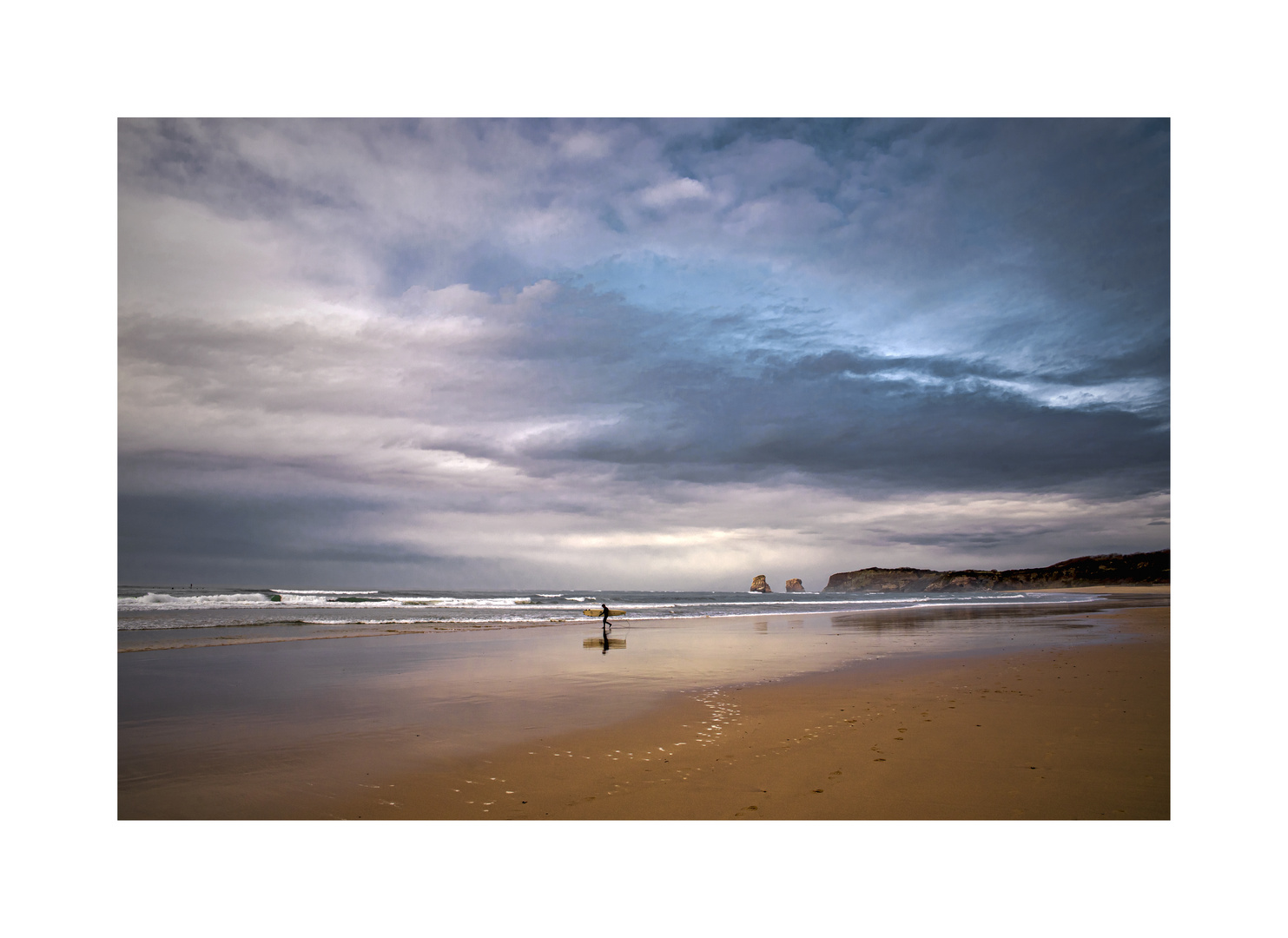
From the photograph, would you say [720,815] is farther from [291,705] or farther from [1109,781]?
[291,705]

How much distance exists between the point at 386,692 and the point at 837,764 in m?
7.19

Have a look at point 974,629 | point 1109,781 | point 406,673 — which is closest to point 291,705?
point 406,673

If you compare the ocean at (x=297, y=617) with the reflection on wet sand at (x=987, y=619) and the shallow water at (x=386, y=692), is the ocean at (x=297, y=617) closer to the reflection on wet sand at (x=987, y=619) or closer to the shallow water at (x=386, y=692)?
the shallow water at (x=386, y=692)

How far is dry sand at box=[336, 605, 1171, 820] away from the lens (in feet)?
16.2

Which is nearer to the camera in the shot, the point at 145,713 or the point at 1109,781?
the point at 1109,781

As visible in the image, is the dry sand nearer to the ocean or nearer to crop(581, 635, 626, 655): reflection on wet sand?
crop(581, 635, 626, 655): reflection on wet sand

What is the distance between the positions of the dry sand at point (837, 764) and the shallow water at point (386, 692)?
0.91m

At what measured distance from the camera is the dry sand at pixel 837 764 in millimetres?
4945

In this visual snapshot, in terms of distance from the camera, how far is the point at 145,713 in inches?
332

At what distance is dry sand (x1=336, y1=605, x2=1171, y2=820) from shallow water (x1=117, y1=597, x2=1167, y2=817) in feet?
2.99

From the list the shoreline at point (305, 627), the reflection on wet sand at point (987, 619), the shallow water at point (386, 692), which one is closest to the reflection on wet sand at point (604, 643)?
the shallow water at point (386, 692)

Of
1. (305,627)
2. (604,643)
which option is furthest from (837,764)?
(305,627)

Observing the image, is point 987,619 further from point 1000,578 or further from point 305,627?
point 1000,578
